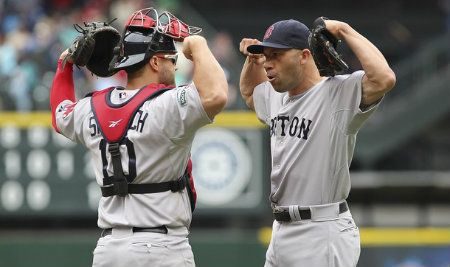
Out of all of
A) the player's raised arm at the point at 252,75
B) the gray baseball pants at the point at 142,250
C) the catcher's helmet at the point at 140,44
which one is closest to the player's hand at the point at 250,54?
the player's raised arm at the point at 252,75

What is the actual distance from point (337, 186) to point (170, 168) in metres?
0.87

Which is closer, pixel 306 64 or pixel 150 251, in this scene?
pixel 150 251

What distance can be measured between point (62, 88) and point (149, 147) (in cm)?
84

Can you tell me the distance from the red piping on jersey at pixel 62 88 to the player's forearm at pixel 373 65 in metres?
1.55

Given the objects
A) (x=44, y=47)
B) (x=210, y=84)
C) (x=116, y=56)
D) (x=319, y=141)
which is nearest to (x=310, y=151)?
(x=319, y=141)

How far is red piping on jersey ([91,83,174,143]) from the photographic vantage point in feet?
18.4

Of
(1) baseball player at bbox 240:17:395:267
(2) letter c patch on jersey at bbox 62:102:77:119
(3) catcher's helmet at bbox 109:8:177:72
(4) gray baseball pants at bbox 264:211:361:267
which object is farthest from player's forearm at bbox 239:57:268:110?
(2) letter c patch on jersey at bbox 62:102:77:119

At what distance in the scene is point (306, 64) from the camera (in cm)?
593

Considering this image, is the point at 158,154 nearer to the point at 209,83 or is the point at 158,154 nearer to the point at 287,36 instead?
the point at 209,83

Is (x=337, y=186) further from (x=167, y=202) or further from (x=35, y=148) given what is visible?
(x=35, y=148)

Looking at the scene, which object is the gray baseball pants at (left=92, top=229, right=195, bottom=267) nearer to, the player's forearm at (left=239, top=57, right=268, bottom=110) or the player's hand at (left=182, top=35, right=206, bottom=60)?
the player's hand at (left=182, top=35, right=206, bottom=60)

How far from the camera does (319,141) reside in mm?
5777

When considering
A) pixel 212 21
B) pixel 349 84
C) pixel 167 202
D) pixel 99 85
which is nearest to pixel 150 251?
pixel 167 202

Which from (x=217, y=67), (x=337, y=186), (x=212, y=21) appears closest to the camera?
(x=217, y=67)
